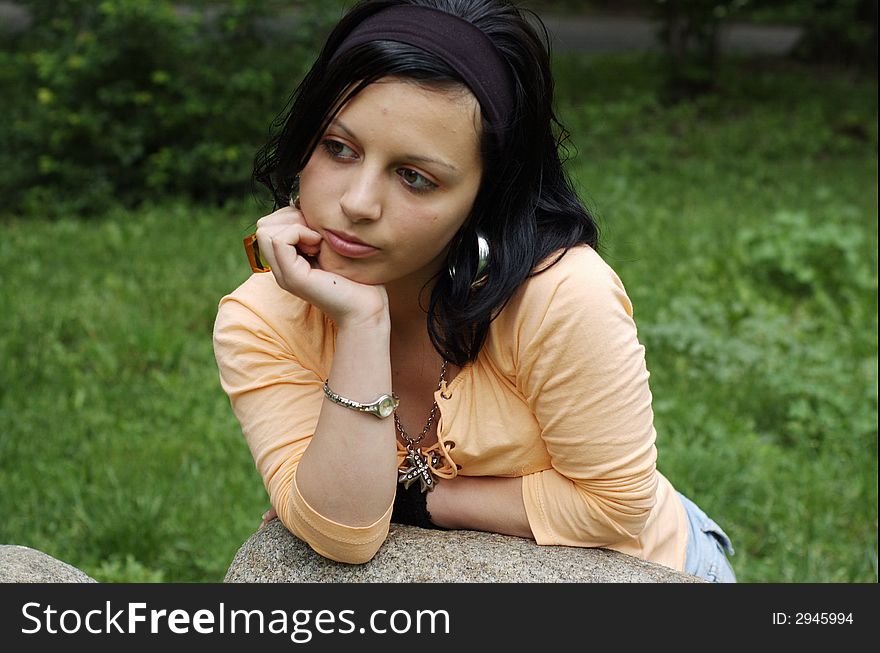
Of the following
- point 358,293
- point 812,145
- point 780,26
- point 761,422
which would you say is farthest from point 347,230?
point 780,26

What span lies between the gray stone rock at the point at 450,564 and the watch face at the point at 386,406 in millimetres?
292

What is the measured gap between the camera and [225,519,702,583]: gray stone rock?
205 centimetres

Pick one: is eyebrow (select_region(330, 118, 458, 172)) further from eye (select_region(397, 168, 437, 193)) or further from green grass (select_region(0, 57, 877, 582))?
green grass (select_region(0, 57, 877, 582))

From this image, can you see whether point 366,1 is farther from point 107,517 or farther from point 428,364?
point 107,517

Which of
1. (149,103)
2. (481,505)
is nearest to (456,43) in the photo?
(481,505)

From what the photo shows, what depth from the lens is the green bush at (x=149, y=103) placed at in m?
7.47

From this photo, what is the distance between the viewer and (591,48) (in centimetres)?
1557

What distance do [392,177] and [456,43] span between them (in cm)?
27

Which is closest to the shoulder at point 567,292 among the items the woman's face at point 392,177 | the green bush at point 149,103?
the woman's face at point 392,177

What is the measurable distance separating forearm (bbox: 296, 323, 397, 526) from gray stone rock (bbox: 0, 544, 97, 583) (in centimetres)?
58

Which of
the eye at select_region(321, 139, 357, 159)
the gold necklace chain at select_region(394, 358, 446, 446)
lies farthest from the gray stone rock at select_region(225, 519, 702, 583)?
the eye at select_region(321, 139, 357, 159)

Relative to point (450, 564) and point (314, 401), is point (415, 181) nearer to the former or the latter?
point (314, 401)

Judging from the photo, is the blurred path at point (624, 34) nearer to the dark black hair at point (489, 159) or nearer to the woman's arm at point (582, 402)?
the dark black hair at point (489, 159)

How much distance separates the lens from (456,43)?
76.9 inches
